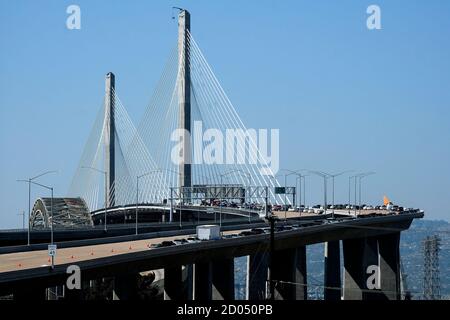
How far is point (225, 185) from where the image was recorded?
130 m

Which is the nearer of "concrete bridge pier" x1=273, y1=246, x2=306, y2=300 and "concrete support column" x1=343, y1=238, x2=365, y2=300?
"concrete bridge pier" x1=273, y1=246, x2=306, y2=300

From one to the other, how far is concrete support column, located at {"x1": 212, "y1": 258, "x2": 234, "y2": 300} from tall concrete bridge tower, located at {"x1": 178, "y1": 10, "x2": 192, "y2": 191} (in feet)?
126

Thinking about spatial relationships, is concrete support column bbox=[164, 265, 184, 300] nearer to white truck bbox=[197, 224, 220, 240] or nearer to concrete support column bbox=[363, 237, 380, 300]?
white truck bbox=[197, 224, 220, 240]

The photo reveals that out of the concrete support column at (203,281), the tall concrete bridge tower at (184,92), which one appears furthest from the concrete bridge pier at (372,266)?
the concrete support column at (203,281)

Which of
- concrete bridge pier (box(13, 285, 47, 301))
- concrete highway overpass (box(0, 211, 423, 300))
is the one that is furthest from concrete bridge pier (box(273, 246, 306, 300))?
concrete bridge pier (box(13, 285, 47, 301))

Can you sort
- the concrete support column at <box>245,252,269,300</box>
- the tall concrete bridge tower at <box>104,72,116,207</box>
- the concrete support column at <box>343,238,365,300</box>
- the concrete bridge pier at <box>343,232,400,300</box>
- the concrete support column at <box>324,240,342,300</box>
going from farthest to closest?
the tall concrete bridge tower at <box>104,72,116,207</box>, the concrete support column at <box>324,240,342,300</box>, the concrete support column at <box>343,238,365,300</box>, the concrete bridge pier at <box>343,232,400,300</box>, the concrete support column at <box>245,252,269,300</box>

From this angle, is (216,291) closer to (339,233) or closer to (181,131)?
(339,233)

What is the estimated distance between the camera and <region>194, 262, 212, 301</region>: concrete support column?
74875mm

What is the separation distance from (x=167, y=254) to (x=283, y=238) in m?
21.5

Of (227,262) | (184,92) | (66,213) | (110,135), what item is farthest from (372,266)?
(110,135)

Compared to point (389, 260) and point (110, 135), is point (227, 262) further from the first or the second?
point (110, 135)

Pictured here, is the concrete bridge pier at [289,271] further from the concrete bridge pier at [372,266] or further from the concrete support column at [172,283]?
the concrete support column at [172,283]

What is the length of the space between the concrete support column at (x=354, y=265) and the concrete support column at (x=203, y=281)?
1298 inches
